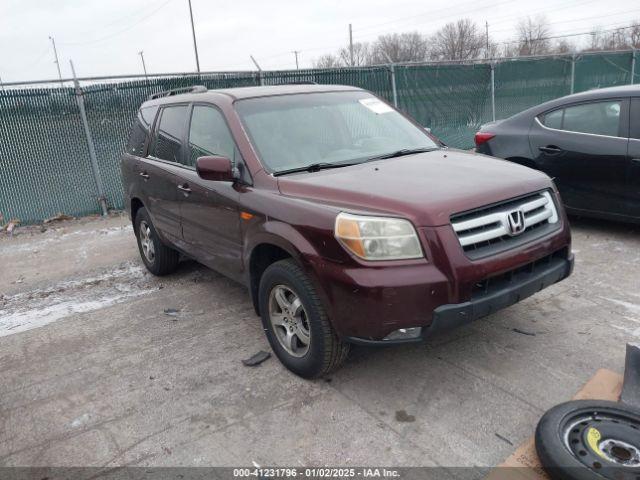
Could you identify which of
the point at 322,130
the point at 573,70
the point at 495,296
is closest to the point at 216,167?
the point at 322,130

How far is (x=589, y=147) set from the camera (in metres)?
5.46

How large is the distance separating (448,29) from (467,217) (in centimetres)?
7192

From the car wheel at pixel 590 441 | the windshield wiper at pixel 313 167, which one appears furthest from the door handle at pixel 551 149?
the car wheel at pixel 590 441

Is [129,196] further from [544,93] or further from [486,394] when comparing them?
[544,93]

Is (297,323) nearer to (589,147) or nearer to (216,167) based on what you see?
(216,167)

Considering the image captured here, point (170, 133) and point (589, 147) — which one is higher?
point (170, 133)

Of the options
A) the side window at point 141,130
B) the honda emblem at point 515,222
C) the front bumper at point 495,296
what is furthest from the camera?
the side window at point 141,130

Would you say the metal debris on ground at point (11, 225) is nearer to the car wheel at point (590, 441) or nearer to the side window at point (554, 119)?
the side window at point (554, 119)

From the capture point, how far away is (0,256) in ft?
23.1

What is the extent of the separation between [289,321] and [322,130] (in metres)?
1.46

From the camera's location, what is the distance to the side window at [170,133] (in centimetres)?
449

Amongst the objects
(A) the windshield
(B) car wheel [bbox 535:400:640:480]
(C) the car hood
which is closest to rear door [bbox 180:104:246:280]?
(A) the windshield

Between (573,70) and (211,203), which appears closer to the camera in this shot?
(211,203)

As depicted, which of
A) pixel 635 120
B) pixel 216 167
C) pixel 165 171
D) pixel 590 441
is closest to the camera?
pixel 590 441
